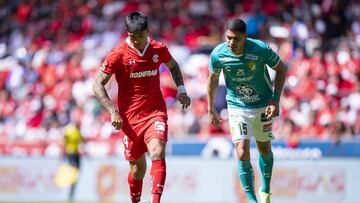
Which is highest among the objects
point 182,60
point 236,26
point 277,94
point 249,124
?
point 182,60

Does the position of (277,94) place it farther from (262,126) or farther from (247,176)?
(247,176)

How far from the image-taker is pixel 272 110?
13445 mm

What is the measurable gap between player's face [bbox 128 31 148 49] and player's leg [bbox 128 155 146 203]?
1675 mm

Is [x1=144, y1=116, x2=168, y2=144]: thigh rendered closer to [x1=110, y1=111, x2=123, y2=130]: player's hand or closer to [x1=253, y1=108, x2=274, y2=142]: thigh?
[x1=110, y1=111, x2=123, y2=130]: player's hand

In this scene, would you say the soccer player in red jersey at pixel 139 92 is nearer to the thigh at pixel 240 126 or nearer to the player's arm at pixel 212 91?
the player's arm at pixel 212 91

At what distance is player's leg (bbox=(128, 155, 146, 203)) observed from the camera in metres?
13.9

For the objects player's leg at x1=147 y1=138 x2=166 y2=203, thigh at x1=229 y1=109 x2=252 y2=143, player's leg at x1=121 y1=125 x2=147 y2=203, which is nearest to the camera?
player's leg at x1=147 y1=138 x2=166 y2=203

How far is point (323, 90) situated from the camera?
24391mm

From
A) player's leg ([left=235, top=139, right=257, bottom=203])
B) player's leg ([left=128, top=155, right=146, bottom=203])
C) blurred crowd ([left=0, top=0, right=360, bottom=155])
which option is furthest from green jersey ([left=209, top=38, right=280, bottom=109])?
blurred crowd ([left=0, top=0, right=360, bottom=155])

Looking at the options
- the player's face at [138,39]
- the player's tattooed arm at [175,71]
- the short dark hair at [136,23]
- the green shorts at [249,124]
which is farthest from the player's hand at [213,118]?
the short dark hair at [136,23]

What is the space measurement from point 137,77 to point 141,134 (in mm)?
805

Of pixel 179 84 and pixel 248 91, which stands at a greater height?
pixel 179 84

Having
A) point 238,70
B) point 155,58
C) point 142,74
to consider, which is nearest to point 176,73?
point 155,58

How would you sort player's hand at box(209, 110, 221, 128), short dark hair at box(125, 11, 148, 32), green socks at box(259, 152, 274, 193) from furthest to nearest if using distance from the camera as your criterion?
green socks at box(259, 152, 274, 193) < player's hand at box(209, 110, 221, 128) < short dark hair at box(125, 11, 148, 32)
